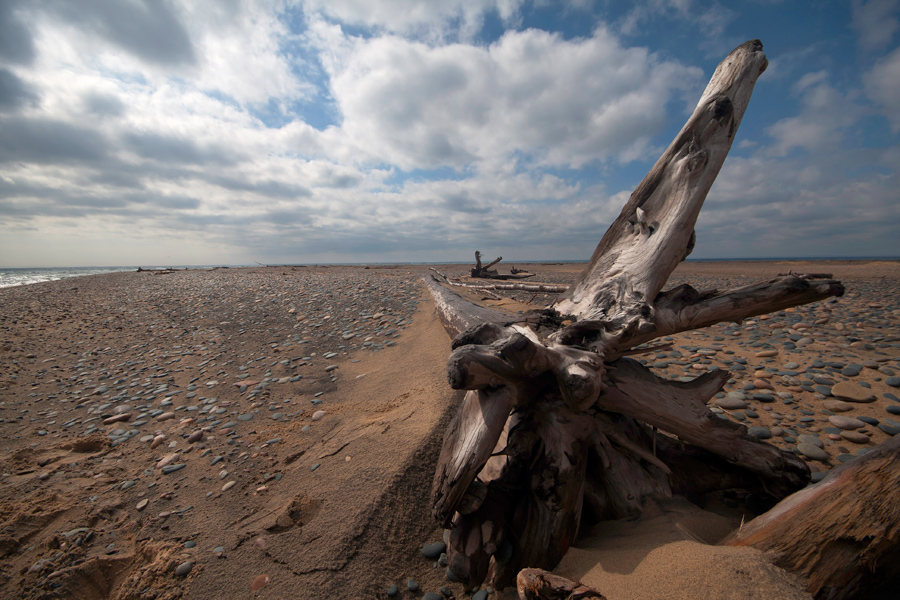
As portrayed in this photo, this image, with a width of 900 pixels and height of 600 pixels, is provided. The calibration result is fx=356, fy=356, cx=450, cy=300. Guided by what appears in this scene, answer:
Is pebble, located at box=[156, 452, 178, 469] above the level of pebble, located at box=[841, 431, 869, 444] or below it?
below

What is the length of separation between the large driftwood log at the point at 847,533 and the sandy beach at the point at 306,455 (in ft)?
0.53

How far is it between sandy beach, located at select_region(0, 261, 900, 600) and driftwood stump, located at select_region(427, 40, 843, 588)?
219 millimetres

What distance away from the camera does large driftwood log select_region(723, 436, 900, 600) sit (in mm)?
1528

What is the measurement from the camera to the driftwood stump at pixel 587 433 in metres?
2.07

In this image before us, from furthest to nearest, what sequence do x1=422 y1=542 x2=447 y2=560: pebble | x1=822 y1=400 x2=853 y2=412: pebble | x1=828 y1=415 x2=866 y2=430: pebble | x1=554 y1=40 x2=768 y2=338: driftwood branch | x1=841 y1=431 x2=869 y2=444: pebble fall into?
x1=822 y1=400 x2=853 y2=412: pebble → x1=828 y1=415 x2=866 y2=430: pebble → x1=841 y1=431 x2=869 y2=444: pebble → x1=554 y1=40 x2=768 y2=338: driftwood branch → x1=422 y1=542 x2=447 y2=560: pebble

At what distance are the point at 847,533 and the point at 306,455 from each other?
146 inches

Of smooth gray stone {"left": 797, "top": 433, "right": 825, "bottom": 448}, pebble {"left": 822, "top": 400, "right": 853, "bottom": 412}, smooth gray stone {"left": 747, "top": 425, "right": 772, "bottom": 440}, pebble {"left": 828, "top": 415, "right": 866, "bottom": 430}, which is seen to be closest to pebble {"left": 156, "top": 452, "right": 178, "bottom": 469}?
smooth gray stone {"left": 747, "top": 425, "right": 772, "bottom": 440}

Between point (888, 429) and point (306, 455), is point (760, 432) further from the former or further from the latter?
point (306, 455)

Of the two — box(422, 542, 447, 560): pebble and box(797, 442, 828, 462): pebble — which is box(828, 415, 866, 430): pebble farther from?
box(422, 542, 447, 560): pebble

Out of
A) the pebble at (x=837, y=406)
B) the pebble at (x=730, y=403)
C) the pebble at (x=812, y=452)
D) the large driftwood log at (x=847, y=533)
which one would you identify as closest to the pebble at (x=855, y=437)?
the pebble at (x=812, y=452)

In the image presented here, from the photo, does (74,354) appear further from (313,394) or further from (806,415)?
(806,415)

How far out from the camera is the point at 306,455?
3.47 metres

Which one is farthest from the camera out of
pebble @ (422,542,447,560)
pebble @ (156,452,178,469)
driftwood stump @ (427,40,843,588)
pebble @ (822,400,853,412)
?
pebble @ (156,452,178,469)

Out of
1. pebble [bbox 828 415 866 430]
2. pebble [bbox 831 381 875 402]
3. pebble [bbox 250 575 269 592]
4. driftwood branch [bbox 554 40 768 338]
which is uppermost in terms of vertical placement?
driftwood branch [bbox 554 40 768 338]
